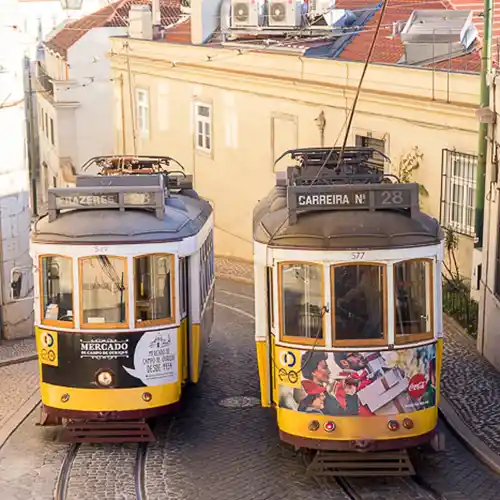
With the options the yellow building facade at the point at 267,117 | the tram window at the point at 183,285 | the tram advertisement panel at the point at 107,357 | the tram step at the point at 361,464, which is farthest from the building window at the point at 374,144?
the tram step at the point at 361,464

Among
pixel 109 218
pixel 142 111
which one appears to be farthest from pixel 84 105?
pixel 109 218

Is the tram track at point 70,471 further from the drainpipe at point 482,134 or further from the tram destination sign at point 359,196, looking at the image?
the drainpipe at point 482,134

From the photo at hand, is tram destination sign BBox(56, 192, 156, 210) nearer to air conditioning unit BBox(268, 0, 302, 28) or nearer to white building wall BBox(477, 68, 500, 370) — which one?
white building wall BBox(477, 68, 500, 370)

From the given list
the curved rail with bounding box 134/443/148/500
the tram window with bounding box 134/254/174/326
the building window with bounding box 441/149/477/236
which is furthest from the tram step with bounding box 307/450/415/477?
the building window with bounding box 441/149/477/236

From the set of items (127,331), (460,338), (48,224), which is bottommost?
(460,338)

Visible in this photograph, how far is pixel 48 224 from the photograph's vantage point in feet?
42.7

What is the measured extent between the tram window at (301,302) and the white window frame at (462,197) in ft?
26.3

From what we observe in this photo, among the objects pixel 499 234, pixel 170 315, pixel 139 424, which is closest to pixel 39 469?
pixel 139 424

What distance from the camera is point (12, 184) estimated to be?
1953cm

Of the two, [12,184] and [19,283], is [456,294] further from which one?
[12,184]

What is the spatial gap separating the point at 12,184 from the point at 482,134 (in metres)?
7.59

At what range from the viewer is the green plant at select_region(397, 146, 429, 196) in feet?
67.5

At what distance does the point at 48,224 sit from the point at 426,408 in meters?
4.50

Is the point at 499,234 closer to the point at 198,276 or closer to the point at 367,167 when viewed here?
the point at 367,167
